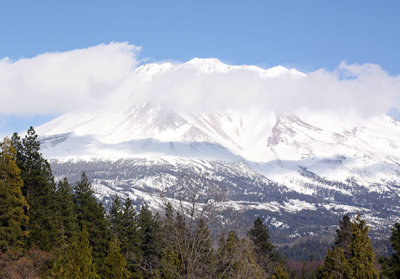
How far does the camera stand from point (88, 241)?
3894 centimetres

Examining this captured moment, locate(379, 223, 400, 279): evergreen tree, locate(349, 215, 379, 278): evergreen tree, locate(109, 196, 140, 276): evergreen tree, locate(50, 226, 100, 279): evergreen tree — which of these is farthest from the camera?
locate(109, 196, 140, 276): evergreen tree

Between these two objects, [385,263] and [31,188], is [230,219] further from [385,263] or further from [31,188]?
[31,188]

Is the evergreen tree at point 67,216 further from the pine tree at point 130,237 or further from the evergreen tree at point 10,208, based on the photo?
the pine tree at point 130,237

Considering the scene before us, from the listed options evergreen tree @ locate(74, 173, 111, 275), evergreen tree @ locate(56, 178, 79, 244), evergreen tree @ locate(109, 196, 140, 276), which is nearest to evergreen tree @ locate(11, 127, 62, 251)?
evergreen tree @ locate(56, 178, 79, 244)

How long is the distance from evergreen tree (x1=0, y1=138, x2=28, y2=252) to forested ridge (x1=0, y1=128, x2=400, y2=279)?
7cm

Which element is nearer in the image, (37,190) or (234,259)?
(234,259)

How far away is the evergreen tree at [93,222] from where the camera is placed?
4581cm

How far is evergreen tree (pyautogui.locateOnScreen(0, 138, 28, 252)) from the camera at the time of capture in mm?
34188

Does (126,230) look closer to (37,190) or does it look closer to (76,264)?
(37,190)

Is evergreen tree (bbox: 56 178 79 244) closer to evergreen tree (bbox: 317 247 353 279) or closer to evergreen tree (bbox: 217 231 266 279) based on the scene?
evergreen tree (bbox: 217 231 266 279)

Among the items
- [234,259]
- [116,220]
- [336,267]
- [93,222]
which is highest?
[116,220]

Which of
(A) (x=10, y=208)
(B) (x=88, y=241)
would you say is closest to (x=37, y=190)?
(A) (x=10, y=208)

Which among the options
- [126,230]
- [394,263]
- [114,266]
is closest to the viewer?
[394,263]

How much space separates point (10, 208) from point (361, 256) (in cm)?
2498
